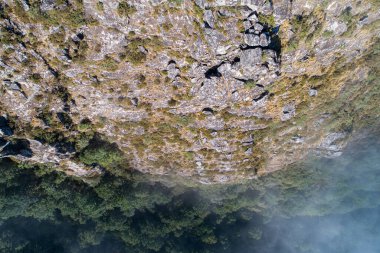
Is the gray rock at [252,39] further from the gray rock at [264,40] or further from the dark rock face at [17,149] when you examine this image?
the dark rock face at [17,149]

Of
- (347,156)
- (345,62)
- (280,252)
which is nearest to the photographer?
(345,62)

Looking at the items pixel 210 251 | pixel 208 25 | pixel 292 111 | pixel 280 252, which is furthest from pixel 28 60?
pixel 280 252

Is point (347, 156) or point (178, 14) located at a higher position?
point (178, 14)

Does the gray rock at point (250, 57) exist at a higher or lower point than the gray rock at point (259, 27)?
lower

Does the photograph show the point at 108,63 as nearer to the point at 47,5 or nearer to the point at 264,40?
the point at 47,5

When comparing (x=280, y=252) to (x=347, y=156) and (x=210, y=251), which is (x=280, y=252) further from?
(x=347, y=156)

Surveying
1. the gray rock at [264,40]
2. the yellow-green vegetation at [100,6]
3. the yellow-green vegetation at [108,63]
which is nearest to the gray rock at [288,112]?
the gray rock at [264,40]

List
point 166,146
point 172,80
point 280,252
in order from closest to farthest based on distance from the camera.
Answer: point 172,80, point 166,146, point 280,252

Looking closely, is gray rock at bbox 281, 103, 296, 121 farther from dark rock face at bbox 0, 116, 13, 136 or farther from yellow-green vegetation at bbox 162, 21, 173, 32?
dark rock face at bbox 0, 116, 13, 136

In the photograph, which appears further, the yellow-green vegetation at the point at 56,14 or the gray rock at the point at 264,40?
the gray rock at the point at 264,40
